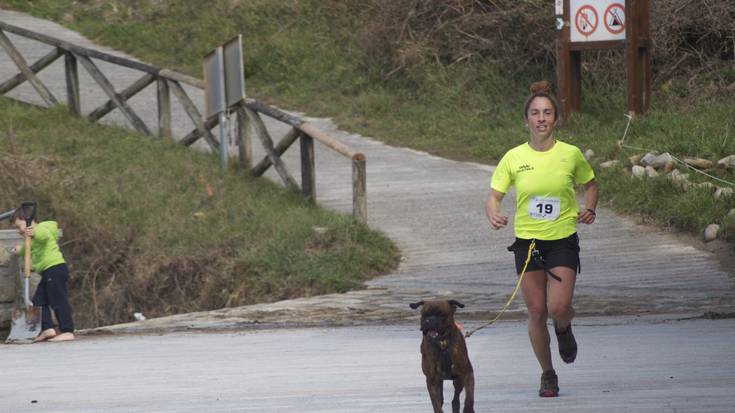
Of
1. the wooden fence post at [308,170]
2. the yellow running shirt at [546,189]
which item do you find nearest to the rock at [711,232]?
the wooden fence post at [308,170]

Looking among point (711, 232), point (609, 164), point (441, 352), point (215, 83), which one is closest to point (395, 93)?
point (215, 83)

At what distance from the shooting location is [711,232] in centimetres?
1383

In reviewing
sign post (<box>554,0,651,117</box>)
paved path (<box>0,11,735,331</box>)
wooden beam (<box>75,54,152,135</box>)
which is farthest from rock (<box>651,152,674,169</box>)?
wooden beam (<box>75,54,152,135</box>)

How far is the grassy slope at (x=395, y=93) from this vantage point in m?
16.2

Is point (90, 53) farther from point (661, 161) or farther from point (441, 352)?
point (441, 352)

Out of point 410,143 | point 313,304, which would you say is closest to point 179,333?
point 313,304

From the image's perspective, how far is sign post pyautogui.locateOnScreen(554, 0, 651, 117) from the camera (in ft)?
61.5

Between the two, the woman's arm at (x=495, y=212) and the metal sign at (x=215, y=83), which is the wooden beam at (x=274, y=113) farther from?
the woman's arm at (x=495, y=212)

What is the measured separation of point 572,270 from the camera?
7234 millimetres

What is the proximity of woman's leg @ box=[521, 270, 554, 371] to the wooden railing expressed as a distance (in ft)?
25.2

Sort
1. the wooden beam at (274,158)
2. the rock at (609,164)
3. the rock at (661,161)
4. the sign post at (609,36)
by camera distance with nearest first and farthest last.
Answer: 1. the rock at (661,161)
2. the rock at (609,164)
3. the wooden beam at (274,158)
4. the sign post at (609,36)

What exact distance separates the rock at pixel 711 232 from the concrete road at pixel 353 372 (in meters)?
3.34

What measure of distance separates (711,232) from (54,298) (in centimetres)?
651

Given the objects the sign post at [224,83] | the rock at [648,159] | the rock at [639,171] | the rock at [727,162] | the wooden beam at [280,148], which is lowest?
the rock at [639,171]
